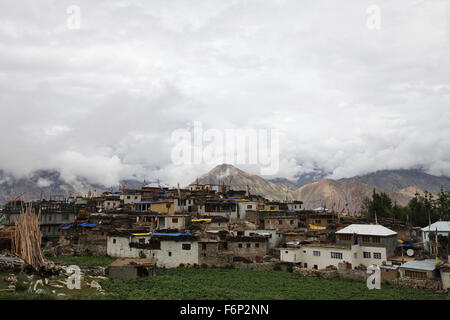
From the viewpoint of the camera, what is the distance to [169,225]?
5241cm

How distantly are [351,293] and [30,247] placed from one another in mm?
30747

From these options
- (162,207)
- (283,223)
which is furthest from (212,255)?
(162,207)

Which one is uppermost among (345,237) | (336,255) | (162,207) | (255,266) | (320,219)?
(162,207)

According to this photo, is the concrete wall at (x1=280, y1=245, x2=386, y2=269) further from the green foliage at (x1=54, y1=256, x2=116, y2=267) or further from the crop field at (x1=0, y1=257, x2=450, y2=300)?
the green foliage at (x1=54, y1=256, x2=116, y2=267)

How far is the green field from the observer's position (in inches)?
1083

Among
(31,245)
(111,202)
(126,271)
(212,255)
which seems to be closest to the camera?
(31,245)

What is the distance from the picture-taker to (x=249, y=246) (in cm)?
4559

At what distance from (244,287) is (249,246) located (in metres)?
12.9

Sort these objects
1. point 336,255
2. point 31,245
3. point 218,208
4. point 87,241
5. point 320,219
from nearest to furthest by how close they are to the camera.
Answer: point 31,245, point 336,255, point 87,241, point 320,219, point 218,208

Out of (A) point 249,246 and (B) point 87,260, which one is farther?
(A) point 249,246

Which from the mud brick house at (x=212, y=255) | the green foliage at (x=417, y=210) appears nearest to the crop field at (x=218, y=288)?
the mud brick house at (x=212, y=255)

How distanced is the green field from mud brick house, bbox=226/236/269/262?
462cm

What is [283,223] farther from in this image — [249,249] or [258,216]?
[249,249]
